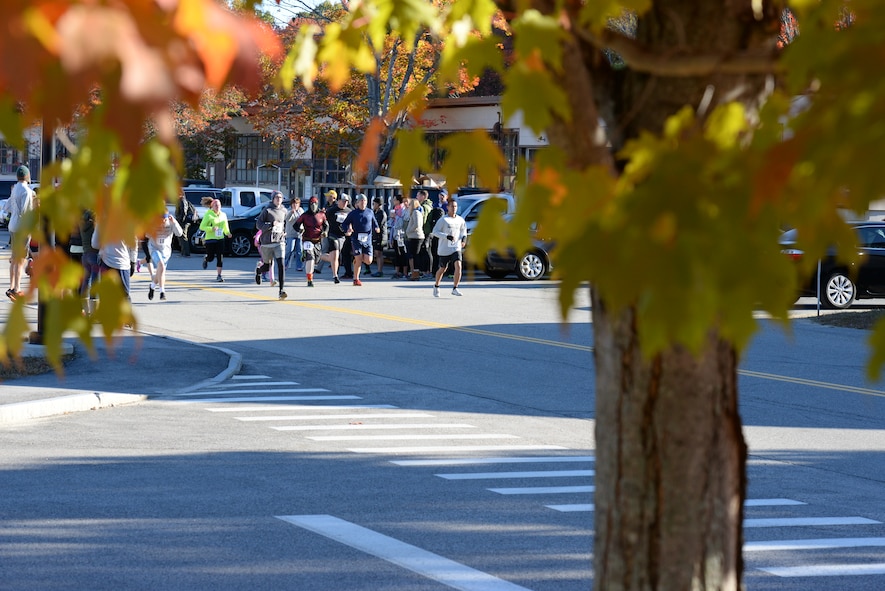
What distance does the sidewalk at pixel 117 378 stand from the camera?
479 inches

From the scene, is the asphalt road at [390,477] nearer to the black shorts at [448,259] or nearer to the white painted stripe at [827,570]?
the white painted stripe at [827,570]

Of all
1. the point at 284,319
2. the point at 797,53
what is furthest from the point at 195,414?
the point at 797,53

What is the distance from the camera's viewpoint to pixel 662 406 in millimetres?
3096

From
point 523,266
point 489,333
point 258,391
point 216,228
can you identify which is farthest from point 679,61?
point 523,266

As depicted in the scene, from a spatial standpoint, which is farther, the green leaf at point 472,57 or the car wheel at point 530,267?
the car wheel at point 530,267

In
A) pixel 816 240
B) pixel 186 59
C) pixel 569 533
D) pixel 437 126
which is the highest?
pixel 437 126


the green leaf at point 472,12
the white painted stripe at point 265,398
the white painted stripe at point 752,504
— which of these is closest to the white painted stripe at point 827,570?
the white painted stripe at point 752,504

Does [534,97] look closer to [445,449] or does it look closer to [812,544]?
→ [812,544]

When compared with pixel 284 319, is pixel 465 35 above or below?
above

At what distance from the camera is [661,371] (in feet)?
10.1

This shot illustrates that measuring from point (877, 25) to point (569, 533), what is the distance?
5944 mm

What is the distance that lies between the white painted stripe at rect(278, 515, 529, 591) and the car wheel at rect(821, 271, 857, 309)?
19.0 metres

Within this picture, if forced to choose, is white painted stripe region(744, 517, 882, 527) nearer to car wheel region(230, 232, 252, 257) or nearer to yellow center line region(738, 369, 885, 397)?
yellow center line region(738, 369, 885, 397)

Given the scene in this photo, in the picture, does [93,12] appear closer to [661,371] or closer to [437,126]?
[661,371]
